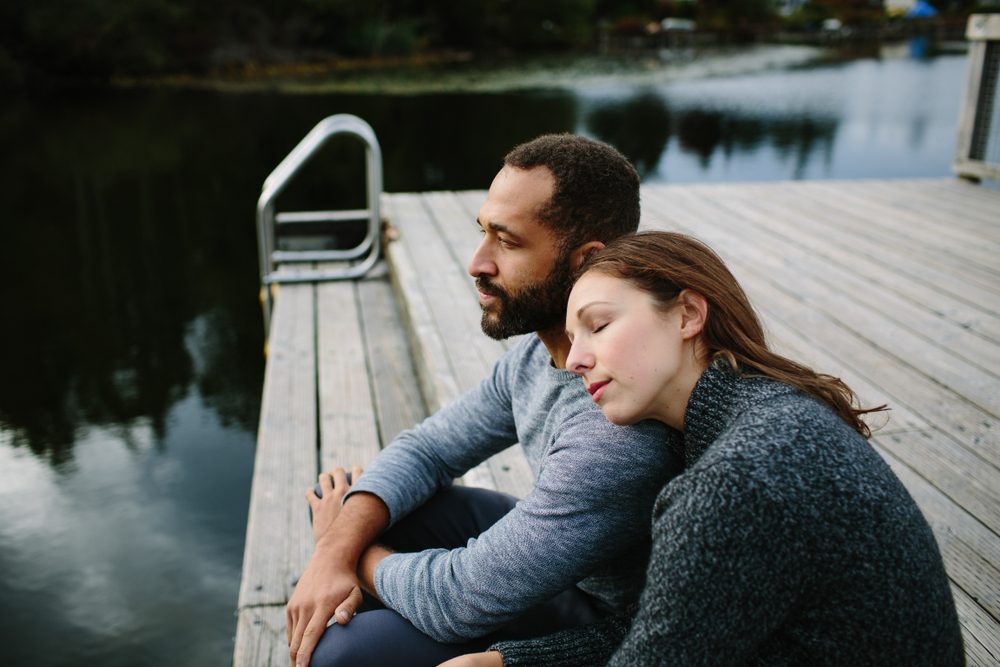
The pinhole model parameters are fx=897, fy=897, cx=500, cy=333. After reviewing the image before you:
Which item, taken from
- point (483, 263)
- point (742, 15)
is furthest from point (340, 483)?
point (742, 15)

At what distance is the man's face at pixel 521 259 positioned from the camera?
1.37 meters

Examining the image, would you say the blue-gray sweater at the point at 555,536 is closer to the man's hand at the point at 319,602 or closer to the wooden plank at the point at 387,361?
the man's hand at the point at 319,602

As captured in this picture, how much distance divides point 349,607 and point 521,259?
23.1 inches

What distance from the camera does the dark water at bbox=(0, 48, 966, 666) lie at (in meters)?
3.49

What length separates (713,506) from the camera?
823 millimetres

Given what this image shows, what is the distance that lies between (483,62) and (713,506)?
25011 millimetres

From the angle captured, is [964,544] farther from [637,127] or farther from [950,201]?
[637,127]

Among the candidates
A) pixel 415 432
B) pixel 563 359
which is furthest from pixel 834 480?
pixel 415 432

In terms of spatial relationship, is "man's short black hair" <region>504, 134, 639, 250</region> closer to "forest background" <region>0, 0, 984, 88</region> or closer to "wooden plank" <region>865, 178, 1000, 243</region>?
"wooden plank" <region>865, 178, 1000, 243</region>

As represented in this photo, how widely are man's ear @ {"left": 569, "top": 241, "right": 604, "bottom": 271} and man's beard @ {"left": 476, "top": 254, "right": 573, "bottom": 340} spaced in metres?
0.01

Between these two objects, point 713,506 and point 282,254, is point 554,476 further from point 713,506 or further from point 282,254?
point 282,254

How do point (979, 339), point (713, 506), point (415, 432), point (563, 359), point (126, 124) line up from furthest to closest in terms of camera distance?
point (126, 124), point (979, 339), point (415, 432), point (563, 359), point (713, 506)

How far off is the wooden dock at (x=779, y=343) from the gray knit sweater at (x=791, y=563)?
2.46 ft

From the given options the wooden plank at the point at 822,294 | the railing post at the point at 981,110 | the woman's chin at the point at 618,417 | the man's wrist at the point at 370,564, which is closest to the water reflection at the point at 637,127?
the railing post at the point at 981,110
